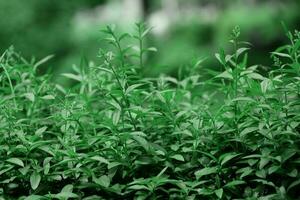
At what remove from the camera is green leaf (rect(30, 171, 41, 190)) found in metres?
1.88

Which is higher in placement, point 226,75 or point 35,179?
point 226,75

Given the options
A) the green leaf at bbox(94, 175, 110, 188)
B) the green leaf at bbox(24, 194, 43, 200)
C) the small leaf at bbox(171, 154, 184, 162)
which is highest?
the small leaf at bbox(171, 154, 184, 162)

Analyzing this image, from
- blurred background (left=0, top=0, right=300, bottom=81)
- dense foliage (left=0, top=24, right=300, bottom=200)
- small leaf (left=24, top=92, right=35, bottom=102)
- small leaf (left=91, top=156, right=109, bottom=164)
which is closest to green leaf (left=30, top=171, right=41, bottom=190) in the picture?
dense foliage (left=0, top=24, right=300, bottom=200)

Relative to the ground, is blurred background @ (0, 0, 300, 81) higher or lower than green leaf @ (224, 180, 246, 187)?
lower

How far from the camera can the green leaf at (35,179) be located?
6.17 feet

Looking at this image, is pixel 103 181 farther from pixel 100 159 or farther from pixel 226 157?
pixel 226 157

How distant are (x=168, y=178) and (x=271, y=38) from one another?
38.3ft

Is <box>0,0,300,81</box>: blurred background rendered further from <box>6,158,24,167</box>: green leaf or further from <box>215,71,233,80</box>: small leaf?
<box>6,158,24,167</box>: green leaf

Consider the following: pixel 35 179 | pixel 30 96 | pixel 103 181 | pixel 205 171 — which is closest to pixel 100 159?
pixel 103 181

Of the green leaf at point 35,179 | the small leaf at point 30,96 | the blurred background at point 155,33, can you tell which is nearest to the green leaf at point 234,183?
the green leaf at point 35,179

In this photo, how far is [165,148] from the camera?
6.59 ft

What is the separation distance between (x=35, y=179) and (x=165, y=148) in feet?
1.43

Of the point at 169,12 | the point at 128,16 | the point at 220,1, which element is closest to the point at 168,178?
the point at 128,16

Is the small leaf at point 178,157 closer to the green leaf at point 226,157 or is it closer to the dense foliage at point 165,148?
the dense foliage at point 165,148
